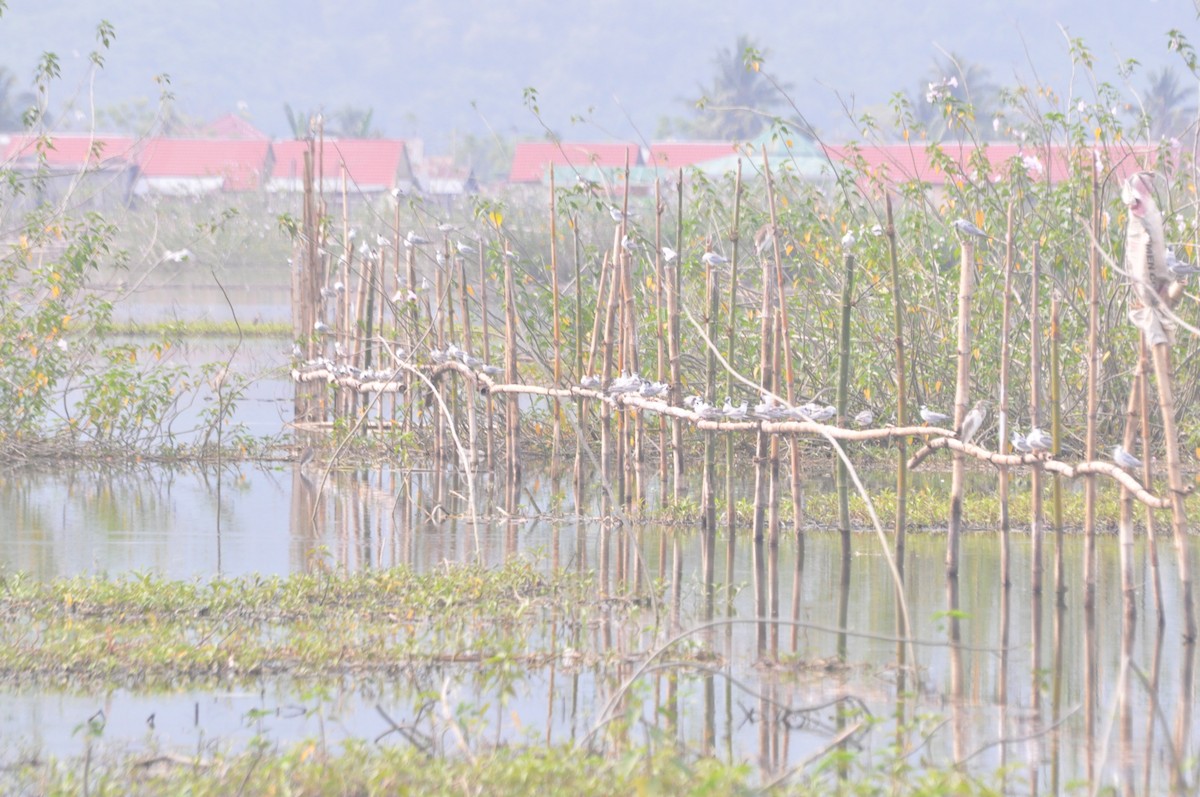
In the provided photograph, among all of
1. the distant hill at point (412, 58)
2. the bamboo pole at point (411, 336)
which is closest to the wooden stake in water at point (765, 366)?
the bamboo pole at point (411, 336)

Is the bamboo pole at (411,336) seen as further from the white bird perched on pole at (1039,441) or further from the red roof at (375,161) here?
the red roof at (375,161)

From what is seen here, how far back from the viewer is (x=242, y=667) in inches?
275

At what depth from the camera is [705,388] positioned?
12.4 m

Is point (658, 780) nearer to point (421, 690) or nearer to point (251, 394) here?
point (421, 690)

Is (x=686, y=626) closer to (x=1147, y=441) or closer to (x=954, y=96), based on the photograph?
(x=1147, y=441)

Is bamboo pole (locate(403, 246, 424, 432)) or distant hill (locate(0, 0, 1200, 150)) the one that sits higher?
distant hill (locate(0, 0, 1200, 150))

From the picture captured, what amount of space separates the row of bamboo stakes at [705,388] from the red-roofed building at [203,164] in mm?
34345

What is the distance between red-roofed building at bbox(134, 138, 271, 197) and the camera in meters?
50.8

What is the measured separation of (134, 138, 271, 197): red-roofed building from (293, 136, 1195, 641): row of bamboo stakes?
3434 cm

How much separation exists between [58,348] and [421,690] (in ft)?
28.4

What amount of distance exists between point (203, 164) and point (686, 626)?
4864 cm

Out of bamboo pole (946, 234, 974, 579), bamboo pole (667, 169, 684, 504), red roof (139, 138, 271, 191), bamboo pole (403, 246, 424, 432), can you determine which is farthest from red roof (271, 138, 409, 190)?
bamboo pole (946, 234, 974, 579)

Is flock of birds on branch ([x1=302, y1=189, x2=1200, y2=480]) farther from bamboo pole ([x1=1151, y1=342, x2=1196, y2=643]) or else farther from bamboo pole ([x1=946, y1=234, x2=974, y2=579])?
bamboo pole ([x1=1151, y1=342, x2=1196, y2=643])

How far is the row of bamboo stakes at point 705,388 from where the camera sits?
313 inches
